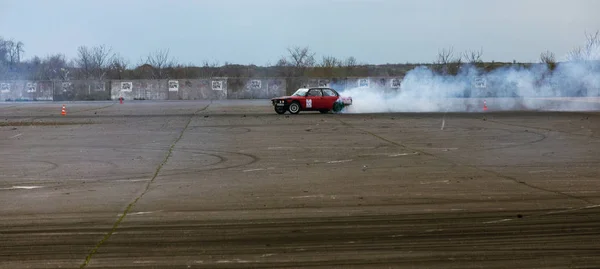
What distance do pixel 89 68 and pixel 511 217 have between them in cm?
9478

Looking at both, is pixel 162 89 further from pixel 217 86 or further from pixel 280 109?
pixel 280 109

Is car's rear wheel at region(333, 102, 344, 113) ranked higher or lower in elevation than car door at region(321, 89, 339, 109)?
lower

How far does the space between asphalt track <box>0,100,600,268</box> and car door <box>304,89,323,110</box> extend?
13.9m

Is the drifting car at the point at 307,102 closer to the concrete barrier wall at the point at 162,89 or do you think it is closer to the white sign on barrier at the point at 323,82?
the white sign on barrier at the point at 323,82

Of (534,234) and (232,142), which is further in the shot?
(232,142)

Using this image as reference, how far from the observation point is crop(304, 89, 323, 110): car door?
33719 mm

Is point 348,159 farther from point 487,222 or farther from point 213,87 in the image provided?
point 213,87

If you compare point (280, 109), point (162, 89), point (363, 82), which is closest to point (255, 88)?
point (162, 89)

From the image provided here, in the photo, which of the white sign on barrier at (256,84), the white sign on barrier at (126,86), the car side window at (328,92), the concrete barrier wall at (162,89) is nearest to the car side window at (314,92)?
the car side window at (328,92)

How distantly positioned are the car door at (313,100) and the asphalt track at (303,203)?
13.9 metres

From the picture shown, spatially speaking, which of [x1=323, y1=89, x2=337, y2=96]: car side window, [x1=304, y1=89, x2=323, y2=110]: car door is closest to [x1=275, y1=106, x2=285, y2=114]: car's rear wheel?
[x1=304, y1=89, x2=323, y2=110]: car door

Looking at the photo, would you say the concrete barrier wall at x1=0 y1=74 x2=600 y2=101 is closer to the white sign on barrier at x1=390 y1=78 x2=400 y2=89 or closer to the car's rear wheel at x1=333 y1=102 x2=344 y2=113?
the white sign on barrier at x1=390 y1=78 x2=400 y2=89

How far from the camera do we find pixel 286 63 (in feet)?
303

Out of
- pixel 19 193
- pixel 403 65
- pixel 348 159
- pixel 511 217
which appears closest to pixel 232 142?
pixel 348 159
